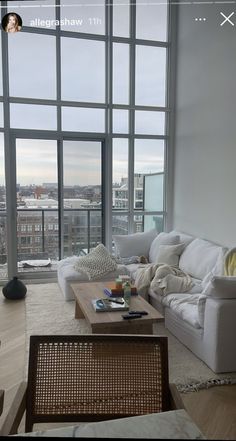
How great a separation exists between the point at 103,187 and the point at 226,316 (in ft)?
10.6

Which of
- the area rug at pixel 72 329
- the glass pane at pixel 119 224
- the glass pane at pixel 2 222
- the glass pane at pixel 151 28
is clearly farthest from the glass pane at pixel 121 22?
the area rug at pixel 72 329

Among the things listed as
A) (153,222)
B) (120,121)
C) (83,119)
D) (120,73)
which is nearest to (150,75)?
(120,73)

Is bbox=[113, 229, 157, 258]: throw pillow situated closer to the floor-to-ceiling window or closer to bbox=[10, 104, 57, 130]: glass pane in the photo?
the floor-to-ceiling window

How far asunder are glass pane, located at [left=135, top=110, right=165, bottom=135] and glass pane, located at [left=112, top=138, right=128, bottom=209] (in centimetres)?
32

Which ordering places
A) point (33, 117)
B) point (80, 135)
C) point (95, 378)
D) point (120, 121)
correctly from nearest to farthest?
1. point (95, 378)
2. point (33, 117)
3. point (80, 135)
4. point (120, 121)

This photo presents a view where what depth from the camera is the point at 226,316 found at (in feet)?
8.08

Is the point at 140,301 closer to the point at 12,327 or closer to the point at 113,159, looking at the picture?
the point at 12,327

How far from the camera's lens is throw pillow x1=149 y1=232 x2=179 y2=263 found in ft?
14.9

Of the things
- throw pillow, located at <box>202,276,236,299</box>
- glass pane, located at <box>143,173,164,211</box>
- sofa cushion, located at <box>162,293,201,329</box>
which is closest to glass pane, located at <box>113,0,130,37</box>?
glass pane, located at <box>143,173,164,211</box>

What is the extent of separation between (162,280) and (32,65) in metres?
3.36

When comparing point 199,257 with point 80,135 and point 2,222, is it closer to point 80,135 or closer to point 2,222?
point 80,135

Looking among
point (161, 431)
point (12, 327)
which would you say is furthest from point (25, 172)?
point (161, 431)

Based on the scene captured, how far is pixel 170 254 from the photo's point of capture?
4246 millimetres

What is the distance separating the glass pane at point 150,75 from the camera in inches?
205
